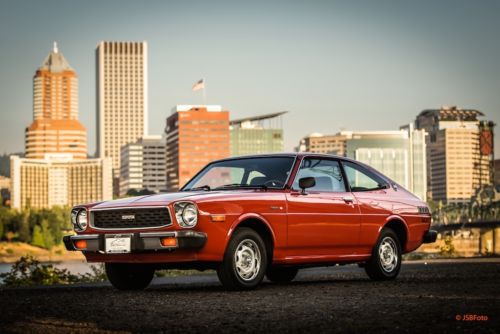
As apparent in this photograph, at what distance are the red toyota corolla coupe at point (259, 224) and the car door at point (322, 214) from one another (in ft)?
0.04

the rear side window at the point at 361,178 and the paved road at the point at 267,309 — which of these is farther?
the rear side window at the point at 361,178

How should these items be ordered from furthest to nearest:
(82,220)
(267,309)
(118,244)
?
(82,220) → (118,244) → (267,309)

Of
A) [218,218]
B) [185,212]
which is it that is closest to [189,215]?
[185,212]

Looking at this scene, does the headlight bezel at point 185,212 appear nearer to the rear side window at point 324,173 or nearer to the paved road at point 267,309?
the paved road at point 267,309

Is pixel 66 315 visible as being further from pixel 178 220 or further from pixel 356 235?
pixel 356 235

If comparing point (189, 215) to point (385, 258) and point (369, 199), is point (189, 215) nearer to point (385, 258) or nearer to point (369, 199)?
point (369, 199)

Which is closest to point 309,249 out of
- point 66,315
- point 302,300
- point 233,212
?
point 233,212

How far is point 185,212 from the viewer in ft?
34.0

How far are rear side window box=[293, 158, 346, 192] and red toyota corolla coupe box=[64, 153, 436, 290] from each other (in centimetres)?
2

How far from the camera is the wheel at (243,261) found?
10.4m

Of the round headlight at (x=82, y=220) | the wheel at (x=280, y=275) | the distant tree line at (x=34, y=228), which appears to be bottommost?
the distant tree line at (x=34, y=228)

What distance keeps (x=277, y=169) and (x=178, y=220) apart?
1890 millimetres

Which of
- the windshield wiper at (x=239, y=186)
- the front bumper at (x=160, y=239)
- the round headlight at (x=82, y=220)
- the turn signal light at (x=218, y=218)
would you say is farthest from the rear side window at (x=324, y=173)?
the round headlight at (x=82, y=220)

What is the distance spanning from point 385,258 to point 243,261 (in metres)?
2.92
